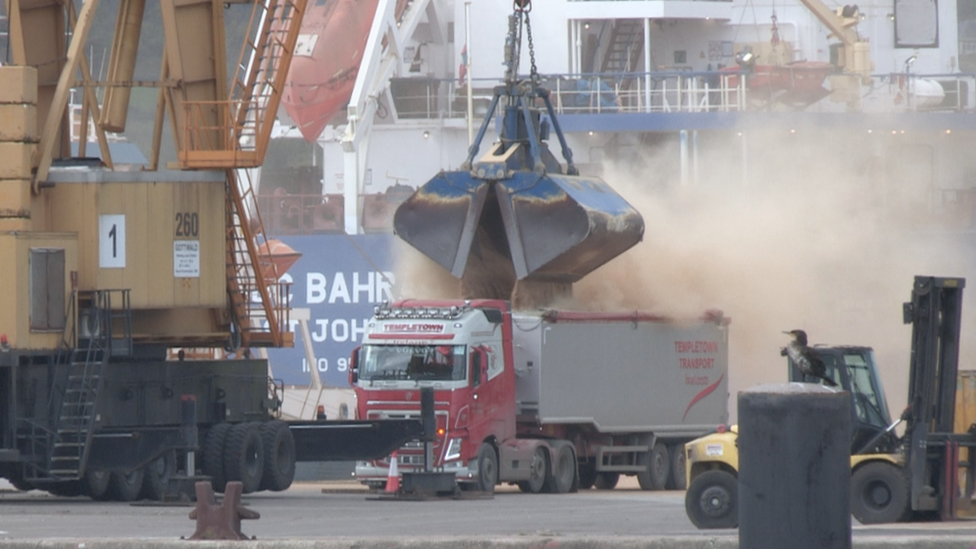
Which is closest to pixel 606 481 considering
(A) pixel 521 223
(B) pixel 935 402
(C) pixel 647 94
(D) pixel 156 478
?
(A) pixel 521 223

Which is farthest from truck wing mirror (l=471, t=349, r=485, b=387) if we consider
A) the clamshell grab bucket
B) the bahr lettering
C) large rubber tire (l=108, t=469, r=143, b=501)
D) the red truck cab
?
the bahr lettering

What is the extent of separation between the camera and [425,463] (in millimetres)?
21125

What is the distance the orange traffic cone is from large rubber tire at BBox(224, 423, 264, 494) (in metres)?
1.70

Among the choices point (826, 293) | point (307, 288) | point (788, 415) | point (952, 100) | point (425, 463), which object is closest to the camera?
point (788, 415)

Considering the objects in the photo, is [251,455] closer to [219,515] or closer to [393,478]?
[393,478]

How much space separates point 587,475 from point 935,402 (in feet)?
33.5

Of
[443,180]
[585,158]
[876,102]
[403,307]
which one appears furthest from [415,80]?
[403,307]

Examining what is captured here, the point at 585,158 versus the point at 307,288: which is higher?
the point at 585,158

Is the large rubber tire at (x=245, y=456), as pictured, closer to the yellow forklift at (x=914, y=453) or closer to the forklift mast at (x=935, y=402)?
the yellow forklift at (x=914, y=453)

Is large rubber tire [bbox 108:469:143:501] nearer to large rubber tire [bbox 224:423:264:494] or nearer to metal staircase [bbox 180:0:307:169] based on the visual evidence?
large rubber tire [bbox 224:423:264:494]

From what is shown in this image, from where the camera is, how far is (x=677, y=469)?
25.7m

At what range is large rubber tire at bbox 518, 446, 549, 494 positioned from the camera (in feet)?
74.1

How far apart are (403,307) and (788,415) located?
50.0 feet

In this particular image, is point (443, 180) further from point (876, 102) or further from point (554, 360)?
point (876, 102)
